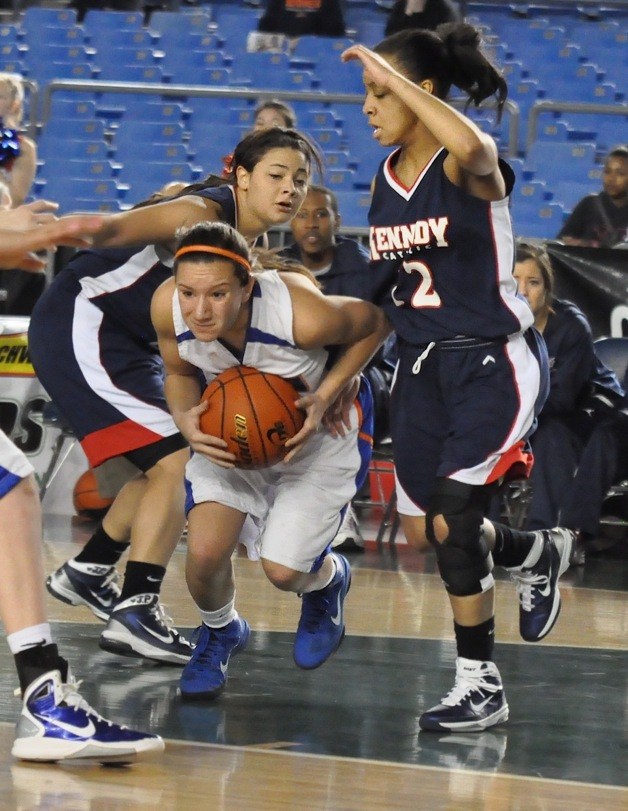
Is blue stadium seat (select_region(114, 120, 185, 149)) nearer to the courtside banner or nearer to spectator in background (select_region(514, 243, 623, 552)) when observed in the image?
the courtside banner

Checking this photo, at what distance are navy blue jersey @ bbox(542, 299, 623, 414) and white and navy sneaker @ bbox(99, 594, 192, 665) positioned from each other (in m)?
3.23

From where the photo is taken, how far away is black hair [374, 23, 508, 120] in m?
3.98

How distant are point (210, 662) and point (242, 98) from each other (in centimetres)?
780

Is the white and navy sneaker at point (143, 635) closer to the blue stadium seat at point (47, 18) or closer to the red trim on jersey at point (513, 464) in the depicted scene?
the red trim on jersey at point (513, 464)

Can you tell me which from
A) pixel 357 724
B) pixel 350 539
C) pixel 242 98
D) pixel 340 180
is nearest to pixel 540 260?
pixel 350 539

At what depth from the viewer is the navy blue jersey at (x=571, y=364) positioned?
7.23 meters

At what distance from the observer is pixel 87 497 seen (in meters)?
7.93

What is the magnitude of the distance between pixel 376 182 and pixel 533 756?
5.40ft

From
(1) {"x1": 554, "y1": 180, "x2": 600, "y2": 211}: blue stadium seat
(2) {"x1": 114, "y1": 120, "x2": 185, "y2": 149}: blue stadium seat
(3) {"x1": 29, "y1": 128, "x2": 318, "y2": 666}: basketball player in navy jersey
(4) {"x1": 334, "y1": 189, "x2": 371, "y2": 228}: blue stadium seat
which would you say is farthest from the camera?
(2) {"x1": 114, "y1": 120, "x2": 185, "y2": 149}: blue stadium seat

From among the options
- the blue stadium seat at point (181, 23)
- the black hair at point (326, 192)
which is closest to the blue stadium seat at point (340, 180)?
the blue stadium seat at point (181, 23)

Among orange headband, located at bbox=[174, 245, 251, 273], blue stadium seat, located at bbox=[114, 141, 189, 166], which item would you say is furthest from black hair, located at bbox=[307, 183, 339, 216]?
blue stadium seat, located at bbox=[114, 141, 189, 166]

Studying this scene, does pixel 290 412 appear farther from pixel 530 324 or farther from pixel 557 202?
pixel 557 202

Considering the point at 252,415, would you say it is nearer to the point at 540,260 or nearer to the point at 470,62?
the point at 470,62

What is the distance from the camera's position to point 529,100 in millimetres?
12406
